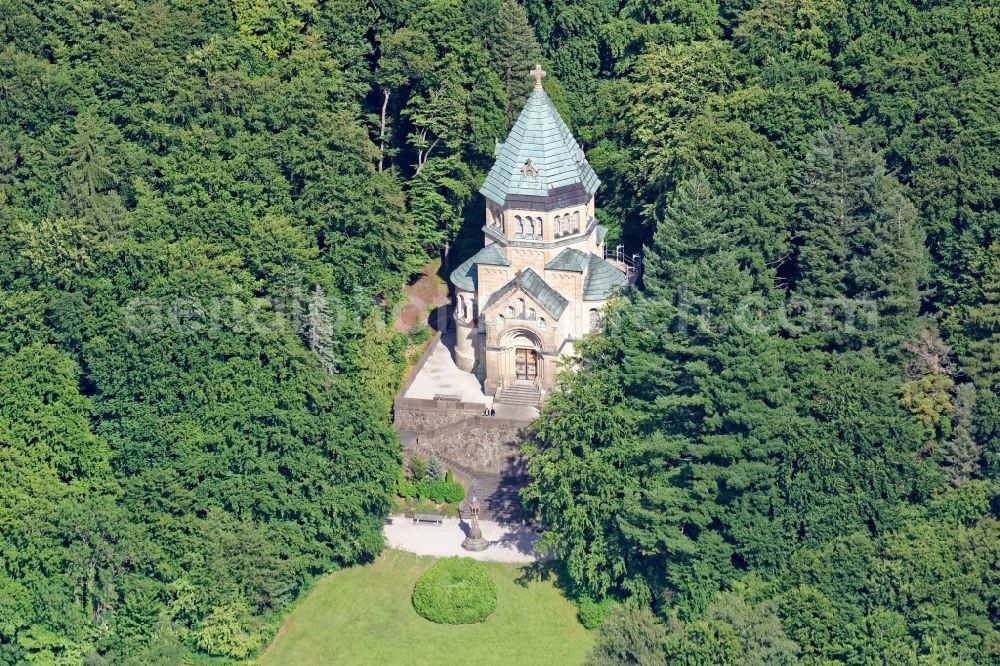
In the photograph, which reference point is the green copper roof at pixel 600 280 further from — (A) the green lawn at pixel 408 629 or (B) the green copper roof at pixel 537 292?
(A) the green lawn at pixel 408 629

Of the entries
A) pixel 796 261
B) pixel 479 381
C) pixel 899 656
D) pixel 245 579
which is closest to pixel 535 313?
pixel 479 381

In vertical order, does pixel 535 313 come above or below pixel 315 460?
above

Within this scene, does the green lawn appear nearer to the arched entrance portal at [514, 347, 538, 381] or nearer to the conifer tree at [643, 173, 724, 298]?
the arched entrance portal at [514, 347, 538, 381]

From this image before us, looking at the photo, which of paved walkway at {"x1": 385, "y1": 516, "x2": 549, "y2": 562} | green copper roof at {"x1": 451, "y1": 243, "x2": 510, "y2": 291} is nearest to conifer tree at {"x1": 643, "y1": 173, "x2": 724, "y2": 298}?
green copper roof at {"x1": 451, "y1": 243, "x2": 510, "y2": 291}

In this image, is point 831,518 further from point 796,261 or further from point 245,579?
point 245,579

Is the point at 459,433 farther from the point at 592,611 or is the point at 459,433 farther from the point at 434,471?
the point at 592,611

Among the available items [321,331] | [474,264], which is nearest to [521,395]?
[474,264]
